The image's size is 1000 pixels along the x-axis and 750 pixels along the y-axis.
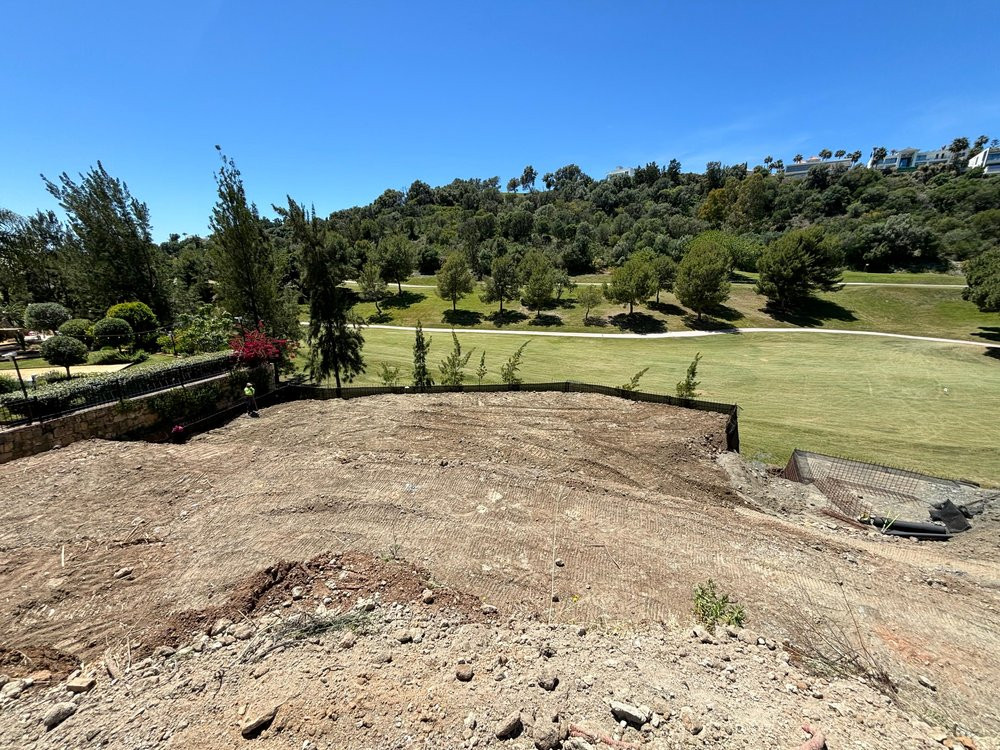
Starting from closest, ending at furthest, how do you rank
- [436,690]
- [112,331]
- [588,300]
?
[436,690]
[112,331]
[588,300]

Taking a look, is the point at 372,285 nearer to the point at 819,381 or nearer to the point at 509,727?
the point at 819,381

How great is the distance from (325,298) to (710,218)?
365 feet

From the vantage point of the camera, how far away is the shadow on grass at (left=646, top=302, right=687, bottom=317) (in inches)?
1934

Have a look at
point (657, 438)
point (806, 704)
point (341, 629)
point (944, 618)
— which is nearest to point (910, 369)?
point (657, 438)

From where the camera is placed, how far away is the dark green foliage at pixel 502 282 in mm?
50434

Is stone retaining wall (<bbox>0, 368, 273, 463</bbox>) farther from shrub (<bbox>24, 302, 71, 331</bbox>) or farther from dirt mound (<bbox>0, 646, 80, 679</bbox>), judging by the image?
shrub (<bbox>24, 302, 71, 331</bbox>)

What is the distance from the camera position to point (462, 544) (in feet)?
24.7

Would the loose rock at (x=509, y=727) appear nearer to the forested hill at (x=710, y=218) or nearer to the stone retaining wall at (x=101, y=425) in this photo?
the stone retaining wall at (x=101, y=425)

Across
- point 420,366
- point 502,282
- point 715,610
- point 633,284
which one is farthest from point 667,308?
point 715,610

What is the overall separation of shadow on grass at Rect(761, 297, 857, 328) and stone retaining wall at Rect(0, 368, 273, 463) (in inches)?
2219

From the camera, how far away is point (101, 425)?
35.0 feet

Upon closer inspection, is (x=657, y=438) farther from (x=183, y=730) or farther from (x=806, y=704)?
(x=183, y=730)

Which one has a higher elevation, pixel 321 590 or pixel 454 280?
pixel 454 280

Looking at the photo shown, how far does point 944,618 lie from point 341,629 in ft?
32.1
